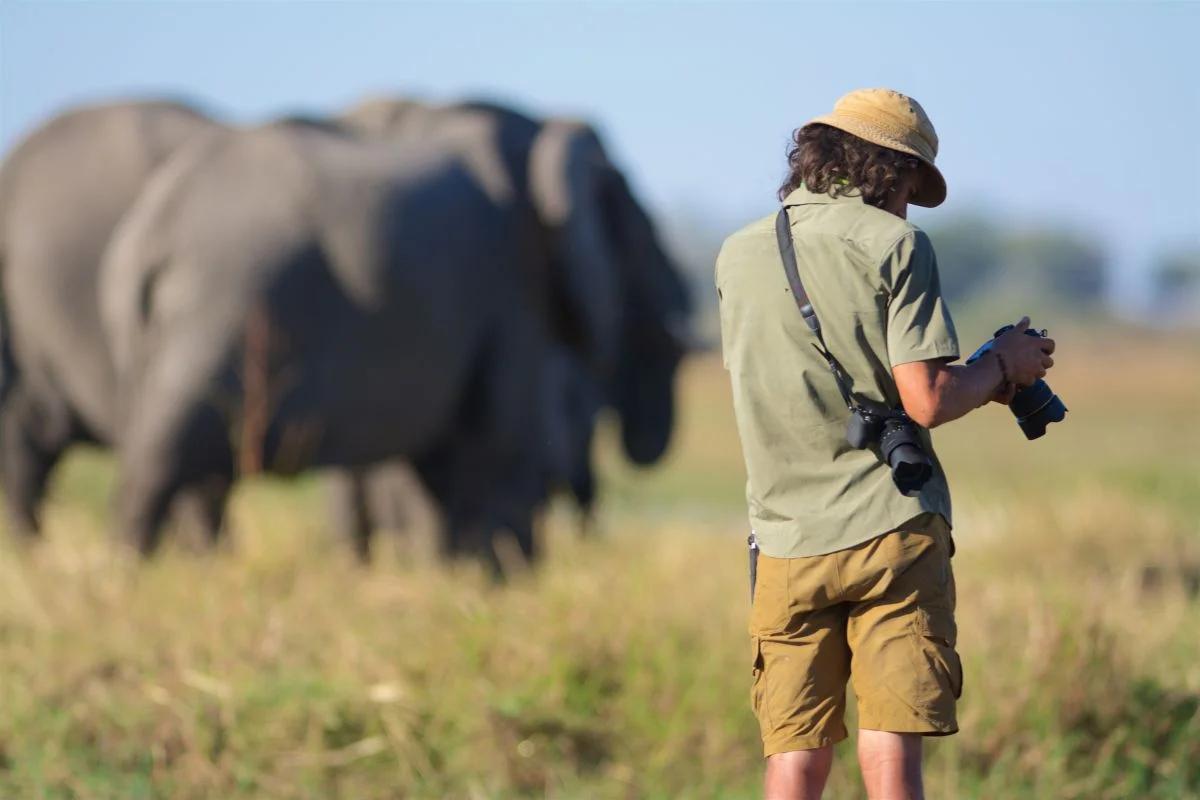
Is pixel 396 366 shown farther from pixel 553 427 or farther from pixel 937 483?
pixel 937 483

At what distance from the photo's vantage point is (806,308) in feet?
12.1

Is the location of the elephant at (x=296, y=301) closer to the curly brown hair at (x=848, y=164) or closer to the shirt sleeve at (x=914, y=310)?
the curly brown hair at (x=848, y=164)

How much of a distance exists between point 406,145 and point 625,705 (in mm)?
3781

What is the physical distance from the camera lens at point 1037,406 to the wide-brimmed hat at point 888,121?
0.48m

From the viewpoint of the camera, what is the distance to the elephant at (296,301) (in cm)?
768

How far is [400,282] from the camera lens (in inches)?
318

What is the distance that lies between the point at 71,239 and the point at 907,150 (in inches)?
222

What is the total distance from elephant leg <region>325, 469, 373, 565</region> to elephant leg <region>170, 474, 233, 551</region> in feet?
5.58

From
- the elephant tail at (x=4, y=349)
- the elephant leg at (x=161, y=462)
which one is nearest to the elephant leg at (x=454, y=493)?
the elephant leg at (x=161, y=462)

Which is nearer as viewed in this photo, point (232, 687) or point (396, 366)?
point (232, 687)

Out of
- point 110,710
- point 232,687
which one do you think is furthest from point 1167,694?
point 110,710

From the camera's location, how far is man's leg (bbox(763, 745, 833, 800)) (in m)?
3.82

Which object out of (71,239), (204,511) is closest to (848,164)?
(204,511)

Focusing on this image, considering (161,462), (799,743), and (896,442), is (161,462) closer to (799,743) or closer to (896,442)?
(799,743)
